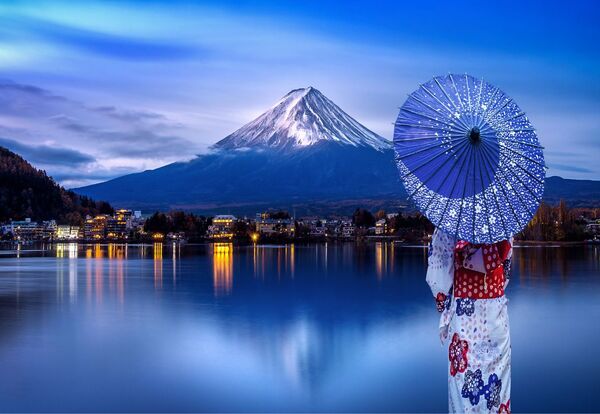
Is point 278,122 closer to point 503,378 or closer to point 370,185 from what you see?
point 370,185

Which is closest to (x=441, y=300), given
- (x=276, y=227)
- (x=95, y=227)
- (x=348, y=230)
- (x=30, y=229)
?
(x=276, y=227)

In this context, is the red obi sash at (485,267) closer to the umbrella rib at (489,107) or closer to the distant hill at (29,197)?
the umbrella rib at (489,107)

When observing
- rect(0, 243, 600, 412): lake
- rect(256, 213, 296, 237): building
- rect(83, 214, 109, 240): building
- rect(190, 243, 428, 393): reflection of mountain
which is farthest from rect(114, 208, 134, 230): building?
rect(0, 243, 600, 412): lake

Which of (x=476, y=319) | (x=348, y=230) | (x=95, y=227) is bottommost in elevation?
(x=348, y=230)

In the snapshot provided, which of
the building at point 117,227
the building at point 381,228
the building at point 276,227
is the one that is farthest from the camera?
the building at point 117,227

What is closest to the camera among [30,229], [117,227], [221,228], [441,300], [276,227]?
[441,300]

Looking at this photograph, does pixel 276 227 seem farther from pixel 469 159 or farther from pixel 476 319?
pixel 469 159

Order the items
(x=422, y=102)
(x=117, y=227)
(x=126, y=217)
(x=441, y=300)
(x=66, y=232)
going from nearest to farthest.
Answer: (x=422, y=102) → (x=441, y=300) → (x=66, y=232) → (x=117, y=227) → (x=126, y=217)

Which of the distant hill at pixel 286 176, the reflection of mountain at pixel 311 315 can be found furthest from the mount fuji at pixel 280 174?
the reflection of mountain at pixel 311 315

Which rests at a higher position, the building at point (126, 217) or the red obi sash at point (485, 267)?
the building at point (126, 217)
